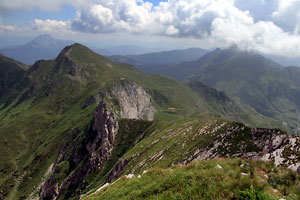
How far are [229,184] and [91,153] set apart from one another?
139m

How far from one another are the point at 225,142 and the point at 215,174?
1194 inches

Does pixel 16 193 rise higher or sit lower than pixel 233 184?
lower

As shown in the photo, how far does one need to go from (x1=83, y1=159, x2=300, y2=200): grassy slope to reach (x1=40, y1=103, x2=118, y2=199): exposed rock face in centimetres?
11606

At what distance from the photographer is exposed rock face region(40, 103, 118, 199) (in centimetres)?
12250

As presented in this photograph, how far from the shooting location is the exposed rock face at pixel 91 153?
122500 mm

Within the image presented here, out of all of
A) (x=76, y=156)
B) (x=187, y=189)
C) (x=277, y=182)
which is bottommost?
(x=76, y=156)

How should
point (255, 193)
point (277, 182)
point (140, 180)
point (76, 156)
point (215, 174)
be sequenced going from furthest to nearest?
1. point (76, 156)
2. point (140, 180)
3. point (215, 174)
4. point (277, 182)
5. point (255, 193)

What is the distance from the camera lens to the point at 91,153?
136125mm

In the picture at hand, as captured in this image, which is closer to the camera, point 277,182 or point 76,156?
point 277,182

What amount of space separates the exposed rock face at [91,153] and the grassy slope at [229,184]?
116 meters

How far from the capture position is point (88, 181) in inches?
4385

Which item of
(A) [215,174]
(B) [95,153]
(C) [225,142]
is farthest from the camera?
(B) [95,153]

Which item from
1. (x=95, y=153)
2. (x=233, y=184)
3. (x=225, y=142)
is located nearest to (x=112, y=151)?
(x=95, y=153)

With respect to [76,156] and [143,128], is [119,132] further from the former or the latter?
[76,156]
